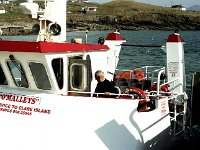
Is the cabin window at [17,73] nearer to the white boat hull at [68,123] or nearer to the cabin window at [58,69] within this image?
the white boat hull at [68,123]

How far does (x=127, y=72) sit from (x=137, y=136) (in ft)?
16.4

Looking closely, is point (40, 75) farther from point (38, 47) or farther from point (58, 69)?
point (38, 47)

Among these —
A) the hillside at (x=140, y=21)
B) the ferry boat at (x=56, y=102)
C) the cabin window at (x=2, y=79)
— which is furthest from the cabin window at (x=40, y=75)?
the hillside at (x=140, y=21)

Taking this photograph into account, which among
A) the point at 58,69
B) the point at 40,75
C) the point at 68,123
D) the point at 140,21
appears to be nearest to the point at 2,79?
the point at 40,75

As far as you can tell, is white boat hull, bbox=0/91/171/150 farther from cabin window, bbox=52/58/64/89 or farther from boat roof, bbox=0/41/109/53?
boat roof, bbox=0/41/109/53

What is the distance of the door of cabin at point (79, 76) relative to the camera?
9344 millimetres

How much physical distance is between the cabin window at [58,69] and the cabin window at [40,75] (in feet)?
0.69

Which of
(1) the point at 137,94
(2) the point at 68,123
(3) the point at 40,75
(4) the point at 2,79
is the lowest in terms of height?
(2) the point at 68,123

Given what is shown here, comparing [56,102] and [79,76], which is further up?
[79,76]

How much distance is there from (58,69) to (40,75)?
39 cm

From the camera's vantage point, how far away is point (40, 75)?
904 cm

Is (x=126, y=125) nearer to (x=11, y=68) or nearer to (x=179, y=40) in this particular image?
(x=11, y=68)

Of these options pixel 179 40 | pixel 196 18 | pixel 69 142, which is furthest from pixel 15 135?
pixel 196 18

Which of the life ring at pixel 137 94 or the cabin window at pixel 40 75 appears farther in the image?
the life ring at pixel 137 94
